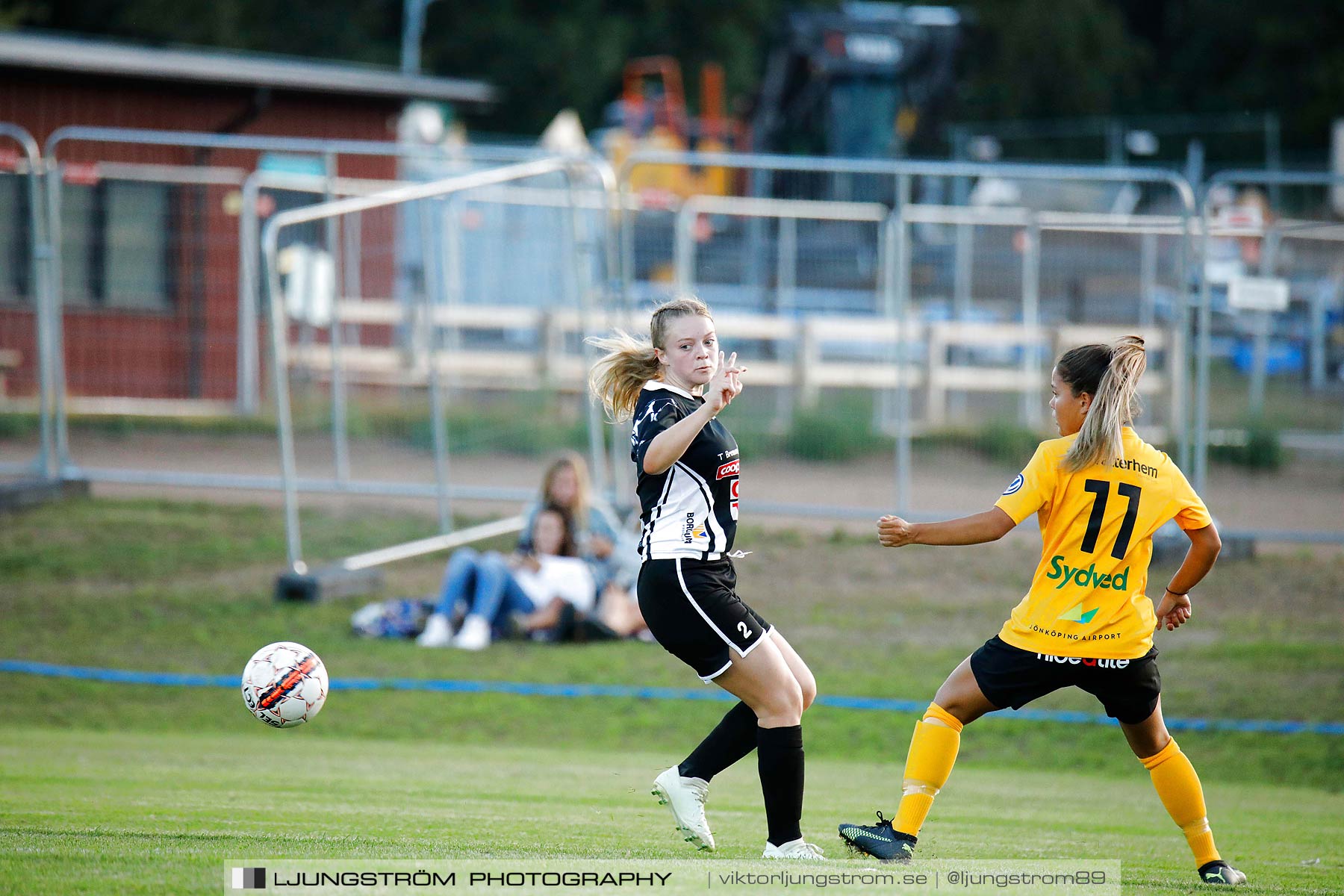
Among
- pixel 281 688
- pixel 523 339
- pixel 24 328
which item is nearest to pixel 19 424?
pixel 24 328

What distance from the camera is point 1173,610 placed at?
18.0 ft

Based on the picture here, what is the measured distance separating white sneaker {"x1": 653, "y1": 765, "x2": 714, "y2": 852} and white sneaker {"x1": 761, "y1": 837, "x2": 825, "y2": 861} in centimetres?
24

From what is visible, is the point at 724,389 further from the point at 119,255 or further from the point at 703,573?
the point at 119,255

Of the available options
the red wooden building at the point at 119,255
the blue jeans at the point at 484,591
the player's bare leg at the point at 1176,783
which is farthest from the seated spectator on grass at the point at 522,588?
the player's bare leg at the point at 1176,783

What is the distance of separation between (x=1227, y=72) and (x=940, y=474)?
4599 centimetres

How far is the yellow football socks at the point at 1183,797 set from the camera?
521 centimetres

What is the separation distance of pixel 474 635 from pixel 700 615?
5.65m

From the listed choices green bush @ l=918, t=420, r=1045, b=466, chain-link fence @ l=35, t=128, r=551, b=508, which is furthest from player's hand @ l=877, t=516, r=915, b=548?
green bush @ l=918, t=420, r=1045, b=466

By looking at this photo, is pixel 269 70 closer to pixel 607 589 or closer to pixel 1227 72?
pixel 607 589

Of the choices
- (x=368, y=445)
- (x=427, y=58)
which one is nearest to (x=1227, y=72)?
(x=427, y=58)

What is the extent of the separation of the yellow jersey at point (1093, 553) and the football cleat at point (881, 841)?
77 centimetres

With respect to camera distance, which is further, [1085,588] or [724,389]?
[1085,588]

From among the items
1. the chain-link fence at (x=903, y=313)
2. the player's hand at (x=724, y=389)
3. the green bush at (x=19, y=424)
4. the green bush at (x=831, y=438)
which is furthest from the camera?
the green bush at (x=831, y=438)

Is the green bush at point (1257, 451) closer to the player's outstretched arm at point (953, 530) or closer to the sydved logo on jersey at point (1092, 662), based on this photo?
the sydved logo on jersey at point (1092, 662)
